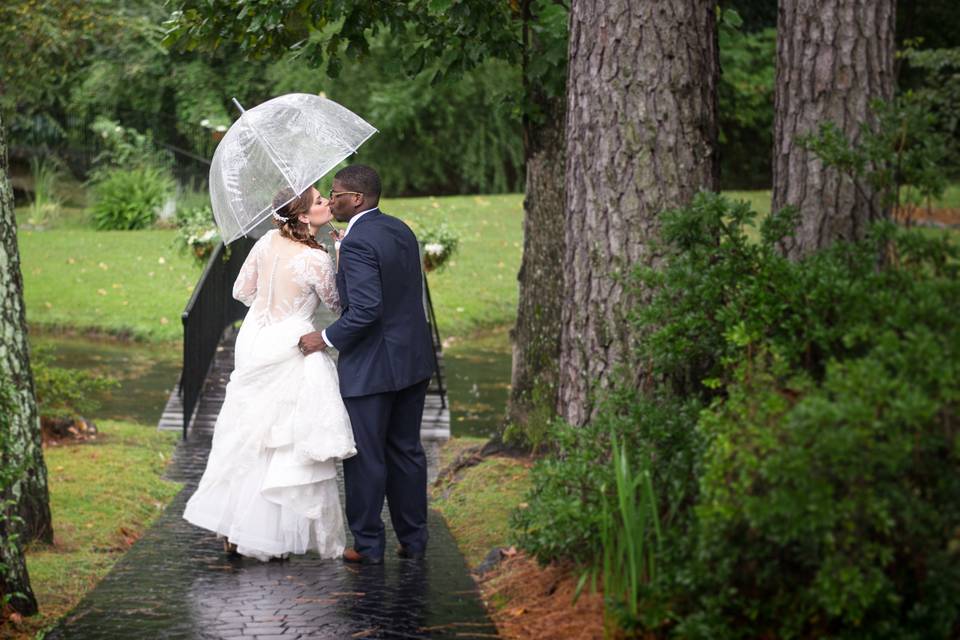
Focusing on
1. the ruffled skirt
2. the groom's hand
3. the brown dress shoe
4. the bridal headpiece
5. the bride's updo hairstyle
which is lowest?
the brown dress shoe

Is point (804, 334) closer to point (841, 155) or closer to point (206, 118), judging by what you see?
point (841, 155)

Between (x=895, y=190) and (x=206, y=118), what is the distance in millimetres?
29545

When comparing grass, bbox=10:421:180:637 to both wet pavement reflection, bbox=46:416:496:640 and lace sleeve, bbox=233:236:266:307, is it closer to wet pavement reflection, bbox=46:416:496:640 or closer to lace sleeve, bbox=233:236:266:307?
wet pavement reflection, bbox=46:416:496:640

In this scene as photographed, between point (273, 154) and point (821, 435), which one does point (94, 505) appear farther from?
point (821, 435)

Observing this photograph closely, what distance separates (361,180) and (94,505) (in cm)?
312

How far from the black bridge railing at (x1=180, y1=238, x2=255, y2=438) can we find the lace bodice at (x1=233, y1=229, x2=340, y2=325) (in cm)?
311

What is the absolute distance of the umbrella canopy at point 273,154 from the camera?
22.8 feet

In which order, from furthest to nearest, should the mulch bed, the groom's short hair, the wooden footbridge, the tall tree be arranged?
1. the wooden footbridge
2. the tall tree
3. the groom's short hair
4. the mulch bed

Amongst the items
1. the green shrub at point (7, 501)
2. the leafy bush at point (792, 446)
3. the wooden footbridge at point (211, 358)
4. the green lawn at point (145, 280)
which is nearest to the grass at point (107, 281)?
the green lawn at point (145, 280)

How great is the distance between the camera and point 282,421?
7.03 m

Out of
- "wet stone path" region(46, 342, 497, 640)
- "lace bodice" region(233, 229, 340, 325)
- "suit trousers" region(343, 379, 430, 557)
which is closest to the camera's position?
"wet stone path" region(46, 342, 497, 640)

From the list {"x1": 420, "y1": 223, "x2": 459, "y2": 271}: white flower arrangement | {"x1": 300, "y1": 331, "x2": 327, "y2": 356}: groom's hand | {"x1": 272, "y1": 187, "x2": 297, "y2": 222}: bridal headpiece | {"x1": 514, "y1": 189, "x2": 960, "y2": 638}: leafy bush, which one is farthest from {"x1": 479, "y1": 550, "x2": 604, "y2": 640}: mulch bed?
{"x1": 420, "y1": 223, "x2": 459, "y2": 271}: white flower arrangement

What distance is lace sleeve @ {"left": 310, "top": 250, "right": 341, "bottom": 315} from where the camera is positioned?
23.1 feet

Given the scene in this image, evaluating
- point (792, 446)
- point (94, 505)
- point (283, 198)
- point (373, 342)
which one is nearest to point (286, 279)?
point (283, 198)
